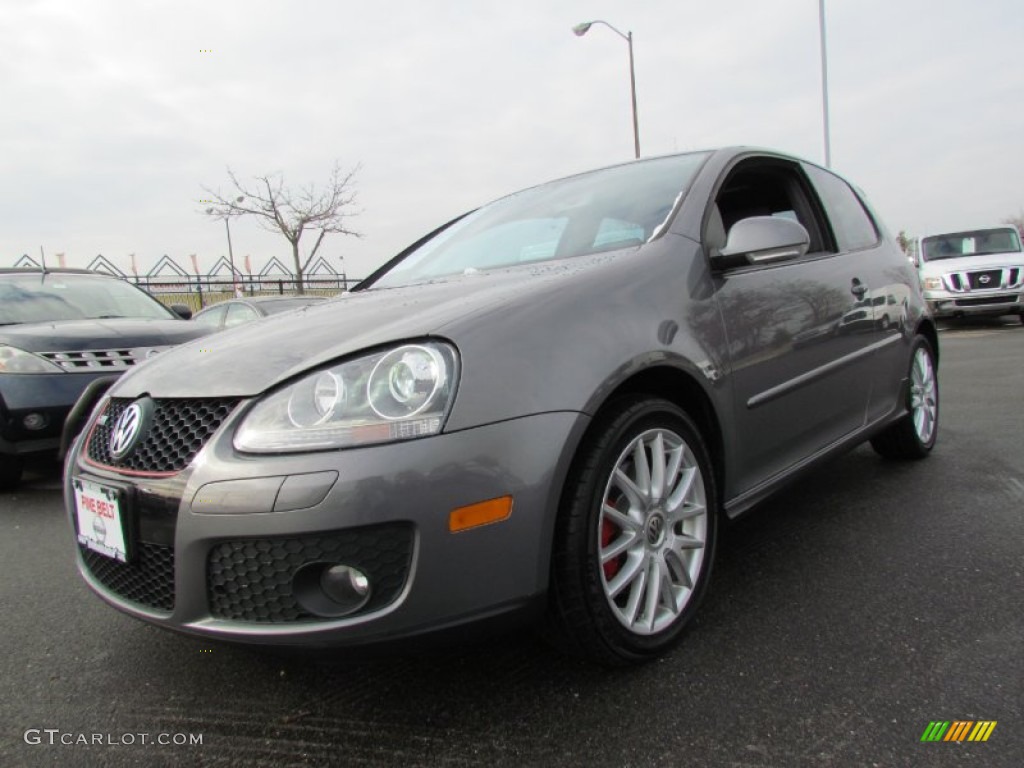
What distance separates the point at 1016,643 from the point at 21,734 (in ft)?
8.32

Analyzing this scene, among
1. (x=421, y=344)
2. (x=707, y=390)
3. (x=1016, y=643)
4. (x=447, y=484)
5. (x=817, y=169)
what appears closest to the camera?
(x=447, y=484)

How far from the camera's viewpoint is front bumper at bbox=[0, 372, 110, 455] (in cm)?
385

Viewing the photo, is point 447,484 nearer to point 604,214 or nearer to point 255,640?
point 255,640

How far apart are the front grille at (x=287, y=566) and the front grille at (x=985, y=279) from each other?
13.3 metres

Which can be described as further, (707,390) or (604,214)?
(604,214)

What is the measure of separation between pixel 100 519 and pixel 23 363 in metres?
2.78

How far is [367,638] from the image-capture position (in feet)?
4.82

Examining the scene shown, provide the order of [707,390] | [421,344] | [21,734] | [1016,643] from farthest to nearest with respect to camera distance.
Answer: [707,390] < [1016,643] < [21,734] < [421,344]

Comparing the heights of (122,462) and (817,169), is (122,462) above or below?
below

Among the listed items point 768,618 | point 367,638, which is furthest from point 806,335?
point 367,638

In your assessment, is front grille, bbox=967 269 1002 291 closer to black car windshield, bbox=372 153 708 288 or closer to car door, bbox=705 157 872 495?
car door, bbox=705 157 872 495

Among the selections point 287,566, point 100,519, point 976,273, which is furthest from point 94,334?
point 976,273

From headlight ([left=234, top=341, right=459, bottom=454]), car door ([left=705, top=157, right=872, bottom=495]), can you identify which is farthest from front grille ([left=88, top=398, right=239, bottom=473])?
car door ([left=705, top=157, right=872, bottom=495])

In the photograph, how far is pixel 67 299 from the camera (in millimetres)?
5039
